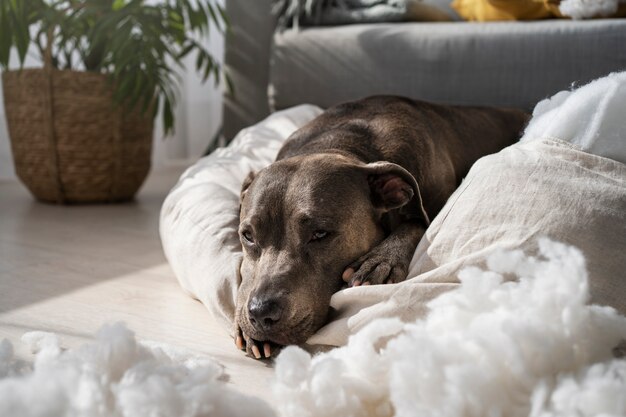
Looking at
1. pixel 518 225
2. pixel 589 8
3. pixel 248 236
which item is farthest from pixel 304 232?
pixel 589 8

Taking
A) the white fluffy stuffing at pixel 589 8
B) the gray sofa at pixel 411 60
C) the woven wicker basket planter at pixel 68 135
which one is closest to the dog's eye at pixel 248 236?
the gray sofa at pixel 411 60

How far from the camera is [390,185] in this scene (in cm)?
196

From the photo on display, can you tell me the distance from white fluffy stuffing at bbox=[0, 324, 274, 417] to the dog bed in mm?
442

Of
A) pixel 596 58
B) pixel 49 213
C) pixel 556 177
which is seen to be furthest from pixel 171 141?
pixel 556 177

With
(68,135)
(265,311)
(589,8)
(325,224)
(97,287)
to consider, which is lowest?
(68,135)

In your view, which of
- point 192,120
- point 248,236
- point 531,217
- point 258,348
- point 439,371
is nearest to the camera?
point 439,371

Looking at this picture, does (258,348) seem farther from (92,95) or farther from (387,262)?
(92,95)

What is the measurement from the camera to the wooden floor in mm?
1859

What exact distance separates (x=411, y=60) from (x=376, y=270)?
202cm

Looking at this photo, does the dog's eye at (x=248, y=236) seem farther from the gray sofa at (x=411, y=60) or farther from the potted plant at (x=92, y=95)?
the potted plant at (x=92, y=95)

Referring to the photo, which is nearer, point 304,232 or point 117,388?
point 117,388

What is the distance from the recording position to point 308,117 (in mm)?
3174

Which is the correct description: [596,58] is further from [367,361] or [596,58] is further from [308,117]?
[367,361]

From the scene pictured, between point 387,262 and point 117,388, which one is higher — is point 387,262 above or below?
below
